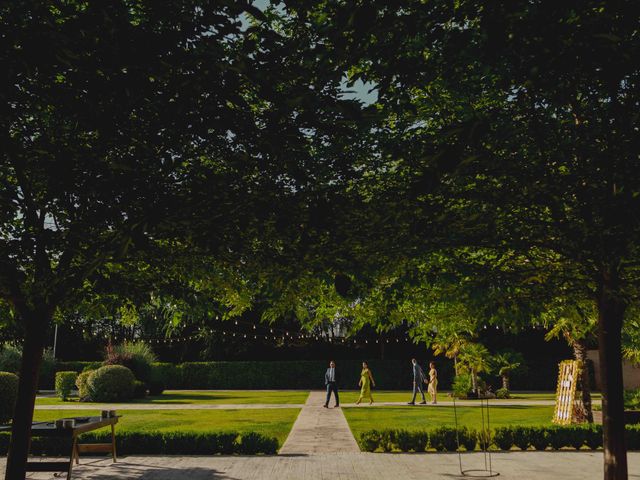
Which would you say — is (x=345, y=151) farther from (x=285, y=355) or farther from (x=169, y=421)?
(x=285, y=355)

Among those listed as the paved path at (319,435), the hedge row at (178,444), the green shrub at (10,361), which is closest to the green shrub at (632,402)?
the paved path at (319,435)

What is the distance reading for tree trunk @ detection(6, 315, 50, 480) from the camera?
23.4ft

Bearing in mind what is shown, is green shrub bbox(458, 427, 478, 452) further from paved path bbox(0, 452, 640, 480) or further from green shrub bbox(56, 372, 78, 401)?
green shrub bbox(56, 372, 78, 401)

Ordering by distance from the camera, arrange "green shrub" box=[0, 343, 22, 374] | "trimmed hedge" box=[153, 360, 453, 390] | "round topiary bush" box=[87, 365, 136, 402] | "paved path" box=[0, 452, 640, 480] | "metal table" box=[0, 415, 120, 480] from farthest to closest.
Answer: "trimmed hedge" box=[153, 360, 453, 390]
"green shrub" box=[0, 343, 22, 374]
"round topiary bush" box=[87, 365, 136, 402]
"paved path" box=[0, 452, 640, 480]
"metal table" box=[0, 415, 120, 480]

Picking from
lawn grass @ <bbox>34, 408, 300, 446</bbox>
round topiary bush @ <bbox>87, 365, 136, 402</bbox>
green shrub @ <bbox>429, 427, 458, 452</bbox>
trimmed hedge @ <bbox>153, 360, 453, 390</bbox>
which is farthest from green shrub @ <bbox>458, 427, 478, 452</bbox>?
trimmed hedge @ <bbox>153, 360, 453, 390</bbox>

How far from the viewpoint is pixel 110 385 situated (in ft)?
85.9

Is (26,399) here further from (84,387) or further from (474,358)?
(84,387)

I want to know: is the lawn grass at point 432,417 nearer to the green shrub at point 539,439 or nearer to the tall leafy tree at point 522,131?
the green shrub at point 539,439

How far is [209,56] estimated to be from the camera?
456cm

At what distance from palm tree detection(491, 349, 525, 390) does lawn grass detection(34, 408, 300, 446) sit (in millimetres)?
14541

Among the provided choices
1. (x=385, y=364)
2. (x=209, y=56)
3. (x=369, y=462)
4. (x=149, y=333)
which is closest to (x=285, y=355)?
(x=385, y=364)

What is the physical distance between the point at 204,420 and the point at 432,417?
703 cm

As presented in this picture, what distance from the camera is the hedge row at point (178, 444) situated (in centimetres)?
1194

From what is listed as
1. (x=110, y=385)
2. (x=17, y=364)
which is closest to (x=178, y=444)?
(x=110, y=385)
